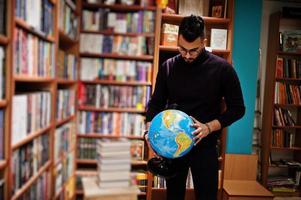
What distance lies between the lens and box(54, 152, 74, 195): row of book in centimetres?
95

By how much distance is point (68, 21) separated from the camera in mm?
907

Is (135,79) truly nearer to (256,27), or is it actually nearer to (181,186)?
(181,186)

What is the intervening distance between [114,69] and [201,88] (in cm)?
75

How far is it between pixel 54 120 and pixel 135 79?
0.29m

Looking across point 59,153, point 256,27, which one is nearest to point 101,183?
point 59,153

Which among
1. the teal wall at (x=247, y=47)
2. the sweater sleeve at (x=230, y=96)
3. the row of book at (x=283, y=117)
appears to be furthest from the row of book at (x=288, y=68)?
the sweater sleeve at (x=230, y=96)

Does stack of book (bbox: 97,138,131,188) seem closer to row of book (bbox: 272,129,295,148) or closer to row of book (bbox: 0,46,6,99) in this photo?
row of book (bbox: 0,46,6,99)

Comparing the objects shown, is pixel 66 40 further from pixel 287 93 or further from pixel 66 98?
pixel 287 93

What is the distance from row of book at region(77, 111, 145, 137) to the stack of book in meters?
0.04

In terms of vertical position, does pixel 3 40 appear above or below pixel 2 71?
above

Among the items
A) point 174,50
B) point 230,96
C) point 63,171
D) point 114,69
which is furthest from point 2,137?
point 174,50

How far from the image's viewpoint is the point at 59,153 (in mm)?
970

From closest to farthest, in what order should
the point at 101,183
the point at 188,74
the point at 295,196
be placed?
the point at 101,183
the point at 188,74
the point at 295,196

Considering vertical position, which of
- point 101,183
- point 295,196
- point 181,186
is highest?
point 101,183
